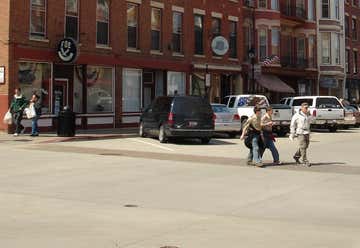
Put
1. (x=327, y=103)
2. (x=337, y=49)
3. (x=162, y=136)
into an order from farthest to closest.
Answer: (x=337, y=49), (x=327, y=103), (x=162, y=136)

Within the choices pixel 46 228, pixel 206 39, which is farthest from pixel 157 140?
pixel 46 228

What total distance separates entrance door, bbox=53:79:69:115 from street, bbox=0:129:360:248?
329 inches

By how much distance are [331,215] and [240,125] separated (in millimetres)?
17449

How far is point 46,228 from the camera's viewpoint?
802 centimetres

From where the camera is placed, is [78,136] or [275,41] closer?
[78,136]

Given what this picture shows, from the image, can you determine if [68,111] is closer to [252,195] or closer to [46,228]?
[252,195]

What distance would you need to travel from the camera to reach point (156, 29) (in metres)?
32.6

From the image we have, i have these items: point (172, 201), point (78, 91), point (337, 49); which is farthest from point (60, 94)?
point (337, 49)

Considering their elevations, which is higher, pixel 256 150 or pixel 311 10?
pixel 311 10

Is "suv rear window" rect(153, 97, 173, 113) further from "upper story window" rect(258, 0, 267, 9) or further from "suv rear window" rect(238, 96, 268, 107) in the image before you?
"upper story window" rect(258, 0, 267, 9)

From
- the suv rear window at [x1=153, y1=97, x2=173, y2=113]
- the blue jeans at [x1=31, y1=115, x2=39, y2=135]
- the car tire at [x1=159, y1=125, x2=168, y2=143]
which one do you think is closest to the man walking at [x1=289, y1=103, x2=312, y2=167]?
the suv rear window at [x1=153, y1=97, x2=173, y2=113]

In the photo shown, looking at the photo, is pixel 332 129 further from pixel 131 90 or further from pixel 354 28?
pixel 354 28

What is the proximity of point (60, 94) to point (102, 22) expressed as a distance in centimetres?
453

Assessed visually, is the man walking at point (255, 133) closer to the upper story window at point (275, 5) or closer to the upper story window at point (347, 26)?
the upper story window at point (275, 5)
